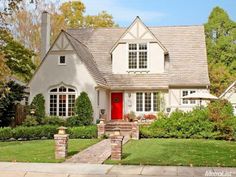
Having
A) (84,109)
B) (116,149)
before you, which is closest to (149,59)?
(84,109)

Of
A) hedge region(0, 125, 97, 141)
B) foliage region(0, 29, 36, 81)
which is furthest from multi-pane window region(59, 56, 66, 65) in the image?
hedge region(0, 125, 97, 141)

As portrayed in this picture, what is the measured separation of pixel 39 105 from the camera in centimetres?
2561

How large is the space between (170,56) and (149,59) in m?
2.22

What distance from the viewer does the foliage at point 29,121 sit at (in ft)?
77.4

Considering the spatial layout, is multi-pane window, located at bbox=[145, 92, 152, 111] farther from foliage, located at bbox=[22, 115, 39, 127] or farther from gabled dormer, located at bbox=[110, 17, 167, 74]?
foliage, located at bbox=[22, 115, 39, 127]

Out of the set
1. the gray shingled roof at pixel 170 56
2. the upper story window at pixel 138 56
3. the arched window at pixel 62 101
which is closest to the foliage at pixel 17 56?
the arched window at pixel 62 101

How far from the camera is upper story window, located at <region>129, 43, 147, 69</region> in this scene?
2858cm

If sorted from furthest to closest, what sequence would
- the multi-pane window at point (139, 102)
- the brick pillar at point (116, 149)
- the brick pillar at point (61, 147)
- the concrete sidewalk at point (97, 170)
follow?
1. the multi-pane window at point (139, 102)
2. the brick pillar at point (61, 147)
3. the brick pillar at point (116, 149)
4. the concrete sidewalk at point (97, 170)

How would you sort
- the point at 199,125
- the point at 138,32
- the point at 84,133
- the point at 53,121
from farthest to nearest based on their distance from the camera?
1. the point at 138,32
2. the point at 53,121
3. the point at 84,133
4. the point at 199,125

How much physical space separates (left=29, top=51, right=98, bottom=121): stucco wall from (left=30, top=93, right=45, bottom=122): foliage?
510mm

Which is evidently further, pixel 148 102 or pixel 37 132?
pixel 148 102

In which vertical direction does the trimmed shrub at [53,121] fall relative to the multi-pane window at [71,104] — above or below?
below

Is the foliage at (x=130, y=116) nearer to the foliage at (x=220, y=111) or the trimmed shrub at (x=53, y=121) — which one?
the trimmed shrub at (x=53, y=121)

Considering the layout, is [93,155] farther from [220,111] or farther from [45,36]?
[45,36]
